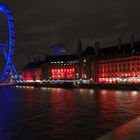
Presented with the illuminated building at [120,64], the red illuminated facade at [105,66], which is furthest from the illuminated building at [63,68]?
the illuminated building at [120,64]

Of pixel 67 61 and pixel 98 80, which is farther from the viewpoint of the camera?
pixel 67 61

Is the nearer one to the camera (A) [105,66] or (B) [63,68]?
(A) [105,66]

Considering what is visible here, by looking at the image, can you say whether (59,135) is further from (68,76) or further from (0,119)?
(68,76)

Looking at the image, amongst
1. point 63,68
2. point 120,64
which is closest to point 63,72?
point 63,68

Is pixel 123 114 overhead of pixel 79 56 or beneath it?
beneath

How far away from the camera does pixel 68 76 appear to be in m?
175

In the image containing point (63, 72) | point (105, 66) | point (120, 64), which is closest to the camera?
point (120, 64)

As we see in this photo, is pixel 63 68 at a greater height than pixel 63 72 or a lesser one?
greater

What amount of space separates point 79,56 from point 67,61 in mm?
16972

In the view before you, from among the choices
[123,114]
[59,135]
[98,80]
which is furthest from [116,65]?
[59,135]

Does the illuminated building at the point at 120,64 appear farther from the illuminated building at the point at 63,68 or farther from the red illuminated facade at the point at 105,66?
the illuminated building at the point at 63,68

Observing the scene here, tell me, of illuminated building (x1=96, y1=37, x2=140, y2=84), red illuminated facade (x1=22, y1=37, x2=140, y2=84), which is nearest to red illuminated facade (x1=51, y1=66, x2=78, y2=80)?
red illuminated facade (x1=22, y1=37, x2=140, y2=84)

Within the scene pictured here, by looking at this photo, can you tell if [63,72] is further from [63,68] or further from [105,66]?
[105,66]

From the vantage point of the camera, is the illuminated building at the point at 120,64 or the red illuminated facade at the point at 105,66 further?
the red illuminated facade at the point at 105,66
